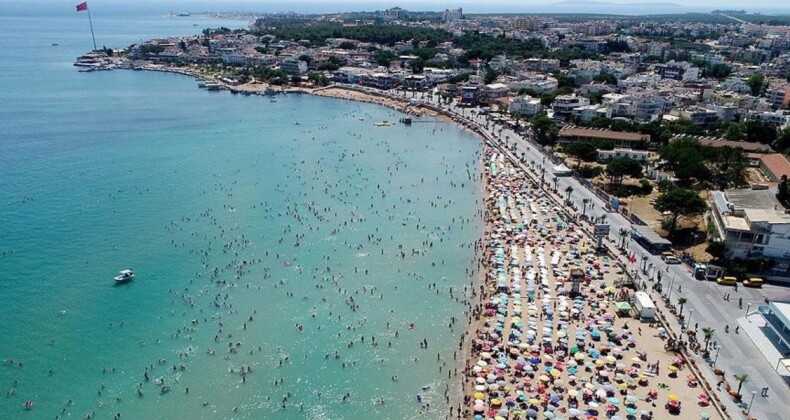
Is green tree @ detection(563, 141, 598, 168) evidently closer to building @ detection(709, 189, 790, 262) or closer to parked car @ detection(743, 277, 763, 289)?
building @ detection(709, 189, 790, 262)

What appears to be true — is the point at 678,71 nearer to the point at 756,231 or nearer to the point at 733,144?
the point at 733,144

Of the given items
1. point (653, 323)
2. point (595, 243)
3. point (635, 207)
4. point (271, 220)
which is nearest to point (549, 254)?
point (595, 243)

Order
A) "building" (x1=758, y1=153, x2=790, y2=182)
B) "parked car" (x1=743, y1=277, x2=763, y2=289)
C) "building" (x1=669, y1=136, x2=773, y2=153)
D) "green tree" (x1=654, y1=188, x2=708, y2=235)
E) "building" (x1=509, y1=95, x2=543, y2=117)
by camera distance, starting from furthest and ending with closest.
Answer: "building" (x1=509, y1=95, x2=543, y2=117) → "building" (x1=669, y1=136, x2=773, y2=153) → "building" (x1=758, y1=153, x2=790, y2=182) → "green tree" (x1=654, y1=188, x2=708, y2=235) → "parked car" (x1=743, y1=277, x2=763, y2=289)

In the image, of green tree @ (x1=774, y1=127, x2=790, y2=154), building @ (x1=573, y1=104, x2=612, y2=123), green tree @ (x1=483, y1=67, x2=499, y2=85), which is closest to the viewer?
green tree @ (x1=774, y1=127, x2=790, y2=154)

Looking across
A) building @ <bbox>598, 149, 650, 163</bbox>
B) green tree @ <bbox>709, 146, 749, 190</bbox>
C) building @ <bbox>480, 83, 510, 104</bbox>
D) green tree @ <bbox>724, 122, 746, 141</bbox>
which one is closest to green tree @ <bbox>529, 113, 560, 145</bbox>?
building @ <bbox>598, 149, 650, 163</bbox>

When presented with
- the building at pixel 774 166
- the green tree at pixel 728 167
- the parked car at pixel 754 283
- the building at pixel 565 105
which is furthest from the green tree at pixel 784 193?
the building at pixel 565 105

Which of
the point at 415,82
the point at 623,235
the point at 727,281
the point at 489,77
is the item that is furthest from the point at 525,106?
the point at 727,281

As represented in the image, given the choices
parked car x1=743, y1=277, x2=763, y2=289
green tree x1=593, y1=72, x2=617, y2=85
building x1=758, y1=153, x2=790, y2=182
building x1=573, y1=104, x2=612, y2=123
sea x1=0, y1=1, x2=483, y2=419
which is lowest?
sea x1=0, y1=1, x2=483, y2=419
